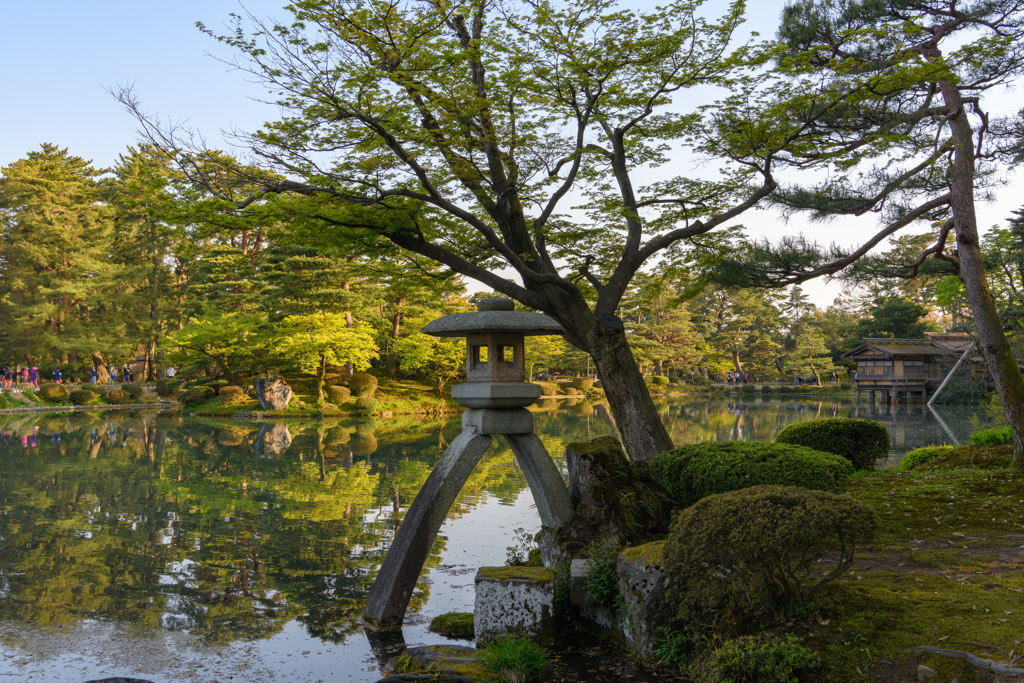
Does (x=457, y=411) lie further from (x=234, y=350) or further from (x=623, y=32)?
(x=623, y=32)

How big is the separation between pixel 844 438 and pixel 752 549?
7111mm

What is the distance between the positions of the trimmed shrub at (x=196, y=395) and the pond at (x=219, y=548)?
941 cm

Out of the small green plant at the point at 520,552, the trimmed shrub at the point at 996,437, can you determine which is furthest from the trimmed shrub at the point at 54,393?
the trimmed shrub at the point at 996,437

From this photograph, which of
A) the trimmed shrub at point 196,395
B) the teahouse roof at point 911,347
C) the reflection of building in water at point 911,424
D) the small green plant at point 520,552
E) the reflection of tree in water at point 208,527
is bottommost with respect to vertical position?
the reflection of tree in water at point 208,527

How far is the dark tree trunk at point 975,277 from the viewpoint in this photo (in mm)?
8555

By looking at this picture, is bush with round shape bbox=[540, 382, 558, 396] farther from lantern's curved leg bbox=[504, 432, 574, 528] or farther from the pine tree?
lantern's curved leg bbox=[504, 432, 574, 528]

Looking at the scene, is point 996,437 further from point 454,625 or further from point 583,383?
point 583,383

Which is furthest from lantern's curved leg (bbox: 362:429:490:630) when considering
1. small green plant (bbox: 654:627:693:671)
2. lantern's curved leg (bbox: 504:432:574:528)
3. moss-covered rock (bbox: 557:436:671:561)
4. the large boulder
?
the large boulder

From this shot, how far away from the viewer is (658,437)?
9133 mm

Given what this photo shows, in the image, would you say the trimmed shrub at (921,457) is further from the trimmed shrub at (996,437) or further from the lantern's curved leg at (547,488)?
the lantern's curved leg at (547,488)

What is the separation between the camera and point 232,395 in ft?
86.4

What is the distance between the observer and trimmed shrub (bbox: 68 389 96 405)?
27.7 m

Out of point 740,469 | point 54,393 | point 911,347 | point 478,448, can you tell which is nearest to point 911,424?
point 911,347

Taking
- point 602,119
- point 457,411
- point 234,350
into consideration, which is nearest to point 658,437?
point 602,119
